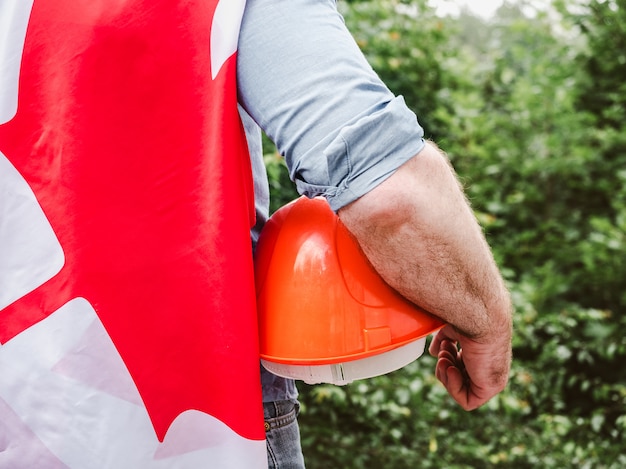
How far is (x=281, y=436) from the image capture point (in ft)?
4.14

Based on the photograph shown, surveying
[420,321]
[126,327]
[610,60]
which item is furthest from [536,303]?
[126,327]

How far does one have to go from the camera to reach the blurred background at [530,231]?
10.8ft

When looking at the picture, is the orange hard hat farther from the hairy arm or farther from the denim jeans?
the denim jeans

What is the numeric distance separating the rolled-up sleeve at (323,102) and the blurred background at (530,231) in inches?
59.9

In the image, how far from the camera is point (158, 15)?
90 centimetres

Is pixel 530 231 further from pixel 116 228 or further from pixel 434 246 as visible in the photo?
pixel 116 228

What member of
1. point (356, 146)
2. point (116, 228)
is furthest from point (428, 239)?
point (116, 228)

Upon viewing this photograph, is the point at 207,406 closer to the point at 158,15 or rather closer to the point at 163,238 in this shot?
the point at 163,238

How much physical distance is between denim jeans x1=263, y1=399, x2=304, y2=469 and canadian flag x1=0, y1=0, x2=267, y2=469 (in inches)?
11.0

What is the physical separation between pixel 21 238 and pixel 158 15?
0.40 meters

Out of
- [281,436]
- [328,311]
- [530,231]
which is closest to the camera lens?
[328,311]

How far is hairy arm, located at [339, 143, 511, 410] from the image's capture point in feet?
2.93

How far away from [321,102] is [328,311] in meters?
0.34

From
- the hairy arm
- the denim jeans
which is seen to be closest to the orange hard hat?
the hairy arm
